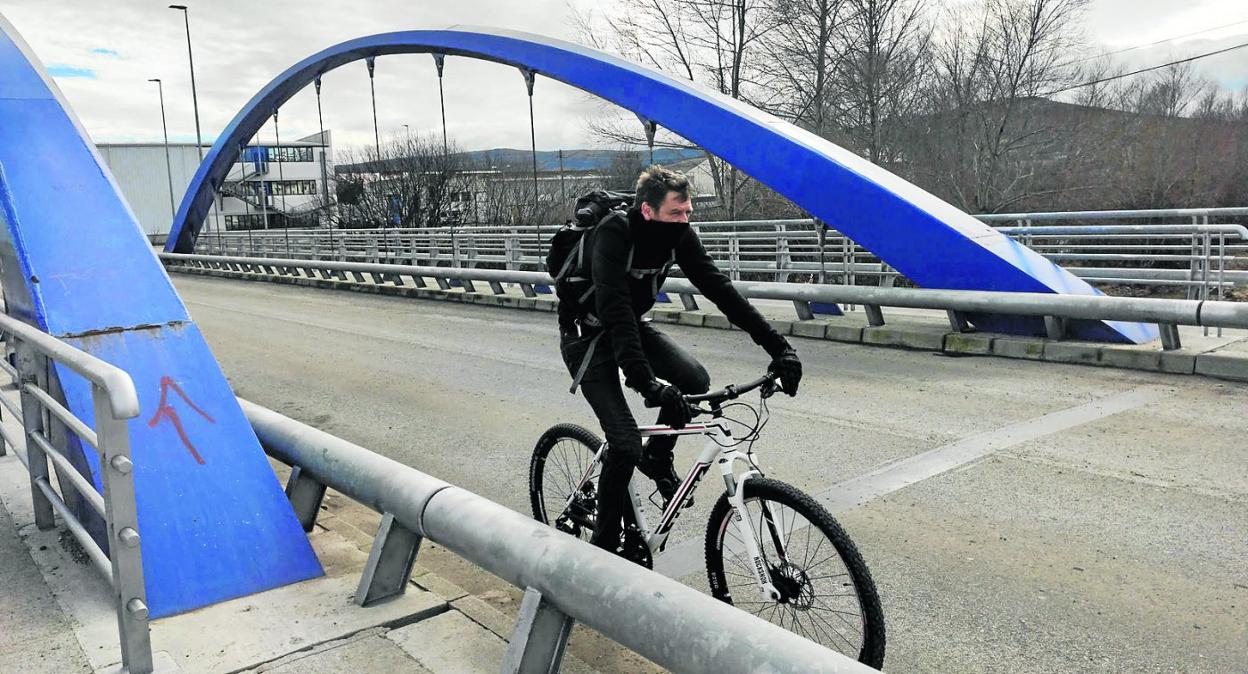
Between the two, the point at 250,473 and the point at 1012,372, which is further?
the point at 1012,372

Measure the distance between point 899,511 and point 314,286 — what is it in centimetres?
2189

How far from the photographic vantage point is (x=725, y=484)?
3605 mm

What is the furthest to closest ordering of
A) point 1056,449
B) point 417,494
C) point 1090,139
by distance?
1. point 1090,139
2. point 1056,449
3. point 417,494

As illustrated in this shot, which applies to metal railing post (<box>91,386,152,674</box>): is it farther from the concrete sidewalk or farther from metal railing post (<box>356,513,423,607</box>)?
metal railing post (<box>356,513,423,607</box>)

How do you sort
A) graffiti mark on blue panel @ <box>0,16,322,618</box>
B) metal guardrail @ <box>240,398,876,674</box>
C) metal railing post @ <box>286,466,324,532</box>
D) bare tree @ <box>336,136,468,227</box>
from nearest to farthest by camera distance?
metal guardrail @ <box>240,398,876,674</box>, graffiti mark on blue panel @ <box>0,16,322,618</box>, metal railing post @ <box>286,466,324,532</box>, bare tree @ <box>336,136,468,227</box>

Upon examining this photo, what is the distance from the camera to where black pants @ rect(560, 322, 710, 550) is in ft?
12.5

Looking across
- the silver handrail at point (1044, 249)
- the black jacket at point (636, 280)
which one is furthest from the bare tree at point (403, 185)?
the black jacket at point (636, 280)

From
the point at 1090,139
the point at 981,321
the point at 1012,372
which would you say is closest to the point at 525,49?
the point at 981,321

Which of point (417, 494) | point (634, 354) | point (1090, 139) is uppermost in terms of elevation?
point (1090, 139)

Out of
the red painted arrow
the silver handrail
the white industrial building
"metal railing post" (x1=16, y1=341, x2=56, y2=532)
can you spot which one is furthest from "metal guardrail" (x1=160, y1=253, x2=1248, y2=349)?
the white industrial building

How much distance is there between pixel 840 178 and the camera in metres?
11.4

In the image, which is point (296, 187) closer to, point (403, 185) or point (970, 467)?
point (403, 185)

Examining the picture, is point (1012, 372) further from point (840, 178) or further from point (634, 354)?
point (634, 354)

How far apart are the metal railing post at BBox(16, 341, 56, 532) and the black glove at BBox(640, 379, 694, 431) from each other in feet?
8.56
